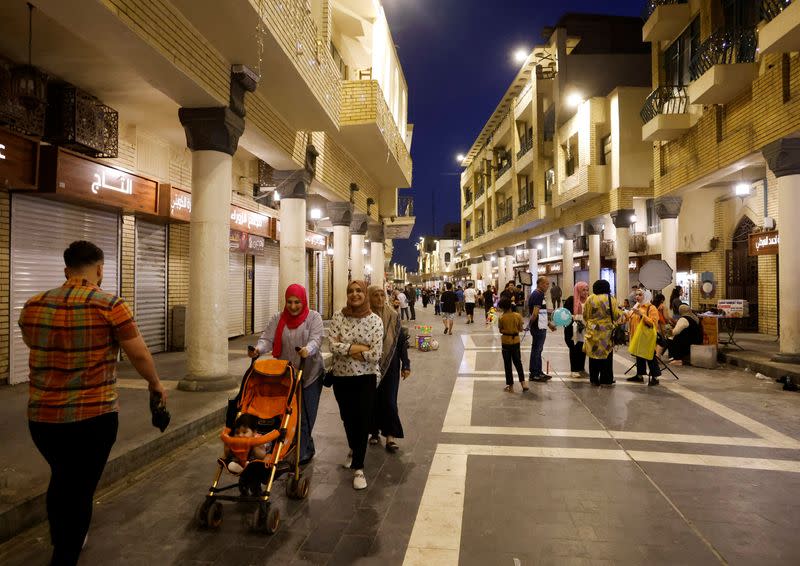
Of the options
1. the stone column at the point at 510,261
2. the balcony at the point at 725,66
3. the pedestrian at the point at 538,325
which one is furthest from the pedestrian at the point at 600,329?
the stone column at the point at 510,261

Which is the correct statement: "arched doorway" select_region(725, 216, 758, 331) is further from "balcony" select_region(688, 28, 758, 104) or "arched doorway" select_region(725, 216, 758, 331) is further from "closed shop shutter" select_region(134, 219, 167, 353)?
"closed shop shutter" select_region(134, 219, 167, 353)

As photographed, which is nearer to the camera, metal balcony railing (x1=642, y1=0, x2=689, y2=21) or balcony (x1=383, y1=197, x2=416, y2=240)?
metal balcony railing (x1=642, y1=0, x2=689, y2=21)

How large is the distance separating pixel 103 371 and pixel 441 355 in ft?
33.6

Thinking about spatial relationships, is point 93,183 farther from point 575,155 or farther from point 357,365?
point 575,155

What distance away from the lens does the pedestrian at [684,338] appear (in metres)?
11.1

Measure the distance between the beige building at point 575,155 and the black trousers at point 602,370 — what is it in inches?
455

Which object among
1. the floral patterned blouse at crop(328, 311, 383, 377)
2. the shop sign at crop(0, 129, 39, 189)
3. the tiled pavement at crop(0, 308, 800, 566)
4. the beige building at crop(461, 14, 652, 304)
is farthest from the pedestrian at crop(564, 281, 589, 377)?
the beige building at crop(461, 14, 652, 304)

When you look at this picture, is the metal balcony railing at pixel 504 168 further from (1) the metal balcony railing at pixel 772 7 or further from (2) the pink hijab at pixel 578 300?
→ (2) the pink hijab at pixel 578 300

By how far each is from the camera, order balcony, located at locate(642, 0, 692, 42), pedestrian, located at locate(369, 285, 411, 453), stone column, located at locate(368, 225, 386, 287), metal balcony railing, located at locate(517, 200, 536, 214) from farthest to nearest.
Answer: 1. metal balcony railing, located at locate(517, 200, 536, 214)
2. stone column, located at locate(368, 225, 386, 287)
3. balcony, located at locate(642, 0, 692, 42)
4. pedestrian, located at locate(369, 285, 411, 453)

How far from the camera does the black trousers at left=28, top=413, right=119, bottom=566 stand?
2730 mm

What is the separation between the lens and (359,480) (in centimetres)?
419

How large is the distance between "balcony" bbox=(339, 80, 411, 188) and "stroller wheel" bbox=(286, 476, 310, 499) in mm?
9571

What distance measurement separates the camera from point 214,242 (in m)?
7.25

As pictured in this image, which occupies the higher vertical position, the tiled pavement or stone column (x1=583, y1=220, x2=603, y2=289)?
stone column (x1=583, y1=220, x2=603, y2=289)
